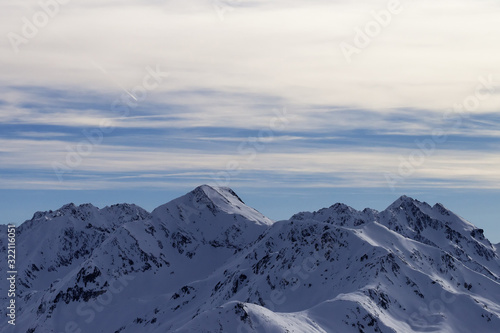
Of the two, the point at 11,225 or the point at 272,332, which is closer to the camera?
the point at 11,225

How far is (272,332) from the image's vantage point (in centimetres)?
19975

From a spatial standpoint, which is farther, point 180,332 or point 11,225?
point 180,332

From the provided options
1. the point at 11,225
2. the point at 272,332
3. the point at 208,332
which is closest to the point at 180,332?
the point at 208,332

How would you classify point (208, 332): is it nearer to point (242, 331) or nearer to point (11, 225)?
point (242, 331)

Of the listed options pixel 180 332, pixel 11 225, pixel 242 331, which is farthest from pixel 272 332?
pixel 11 225

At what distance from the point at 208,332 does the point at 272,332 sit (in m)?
17.6

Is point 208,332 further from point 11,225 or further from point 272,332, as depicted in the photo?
point 11,225

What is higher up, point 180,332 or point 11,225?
point 11,225

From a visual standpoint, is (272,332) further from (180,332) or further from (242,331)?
(180,332)

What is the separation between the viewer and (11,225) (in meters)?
Result: 161

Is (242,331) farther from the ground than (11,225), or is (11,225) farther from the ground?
(11,225)

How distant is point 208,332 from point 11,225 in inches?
2550

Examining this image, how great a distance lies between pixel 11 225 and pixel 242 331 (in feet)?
235

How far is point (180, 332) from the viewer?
7840 inches
